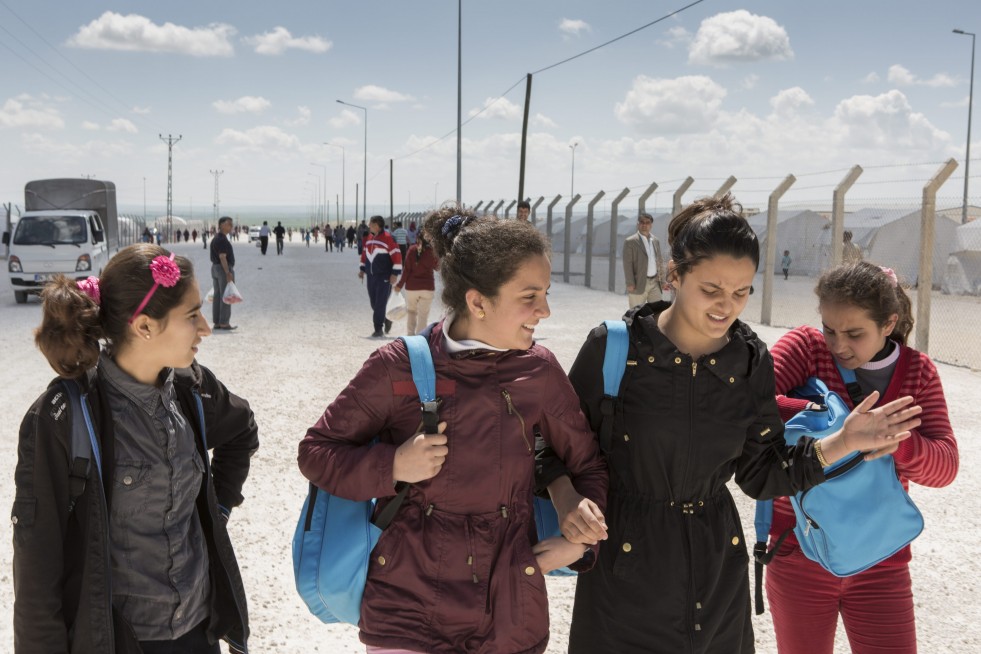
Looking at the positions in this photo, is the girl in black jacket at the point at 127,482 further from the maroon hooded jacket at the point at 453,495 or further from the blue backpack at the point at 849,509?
the blue backpack at the point at 849,509

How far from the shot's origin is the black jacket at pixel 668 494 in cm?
245

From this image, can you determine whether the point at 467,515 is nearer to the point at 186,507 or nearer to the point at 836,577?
the point at 186,507

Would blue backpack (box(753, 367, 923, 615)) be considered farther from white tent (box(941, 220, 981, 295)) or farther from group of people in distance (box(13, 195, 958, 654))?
white tent (box(941, 220, 981, 295))

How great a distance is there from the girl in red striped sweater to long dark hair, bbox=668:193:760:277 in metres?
0.52

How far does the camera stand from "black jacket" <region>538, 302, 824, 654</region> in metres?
2.45

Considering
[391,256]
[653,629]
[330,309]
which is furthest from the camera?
[330,309]

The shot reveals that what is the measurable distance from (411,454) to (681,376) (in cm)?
79

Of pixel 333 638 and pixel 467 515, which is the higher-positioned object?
pixel 467 515

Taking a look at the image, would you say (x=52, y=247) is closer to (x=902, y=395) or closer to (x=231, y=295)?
(x=231, y=295)

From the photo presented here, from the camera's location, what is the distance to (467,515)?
2.25 meters

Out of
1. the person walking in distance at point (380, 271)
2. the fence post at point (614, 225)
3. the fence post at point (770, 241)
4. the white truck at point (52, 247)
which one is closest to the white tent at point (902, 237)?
the fence post at point (614, 225)

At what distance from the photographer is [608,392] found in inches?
96.8

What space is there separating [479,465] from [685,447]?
0.59 meters

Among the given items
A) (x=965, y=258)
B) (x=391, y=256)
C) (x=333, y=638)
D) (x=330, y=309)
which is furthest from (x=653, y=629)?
(x=965, y=258)
